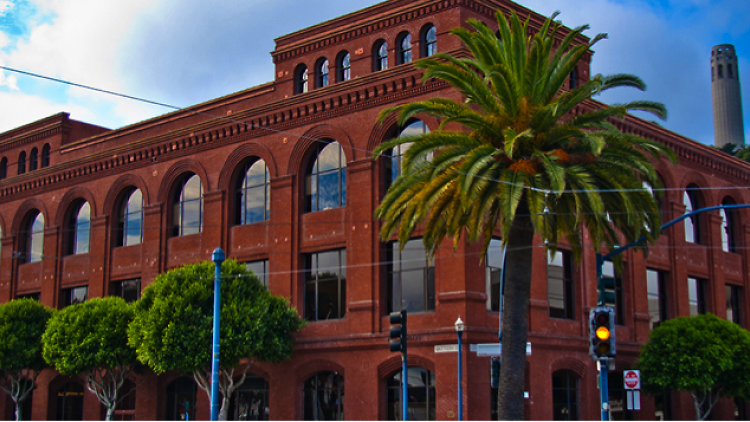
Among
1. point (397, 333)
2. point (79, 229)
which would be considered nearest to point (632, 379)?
point (397, 333)

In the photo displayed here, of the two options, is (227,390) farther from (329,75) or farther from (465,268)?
(329,75)

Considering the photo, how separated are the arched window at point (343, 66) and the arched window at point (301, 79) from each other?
1.92m

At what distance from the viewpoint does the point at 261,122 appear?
41625 millimetres

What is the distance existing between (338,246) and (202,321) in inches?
268

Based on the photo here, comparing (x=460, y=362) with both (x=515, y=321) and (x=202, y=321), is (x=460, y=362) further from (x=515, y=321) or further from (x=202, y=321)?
(x=202, y=321)

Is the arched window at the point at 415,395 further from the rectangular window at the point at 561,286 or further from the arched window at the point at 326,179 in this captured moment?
the arched window at the point at 326,179

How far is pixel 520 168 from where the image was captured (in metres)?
25.0

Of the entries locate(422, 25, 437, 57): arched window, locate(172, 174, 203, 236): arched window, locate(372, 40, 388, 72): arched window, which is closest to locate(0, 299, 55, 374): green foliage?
locate(172, 174, 203, 236): arched window

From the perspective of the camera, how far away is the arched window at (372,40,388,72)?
39.2 meters

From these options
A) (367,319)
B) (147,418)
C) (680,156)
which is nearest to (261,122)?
(367,319)

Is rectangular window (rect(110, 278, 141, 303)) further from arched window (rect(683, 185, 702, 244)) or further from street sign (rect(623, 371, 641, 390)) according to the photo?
arched window (rect(683, 185, 702, 244))

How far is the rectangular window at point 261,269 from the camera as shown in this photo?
40.5 metres

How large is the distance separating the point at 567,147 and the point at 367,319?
1361 cm

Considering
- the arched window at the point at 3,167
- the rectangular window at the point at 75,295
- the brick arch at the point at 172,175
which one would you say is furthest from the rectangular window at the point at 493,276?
the arched window at the point at 3,167
